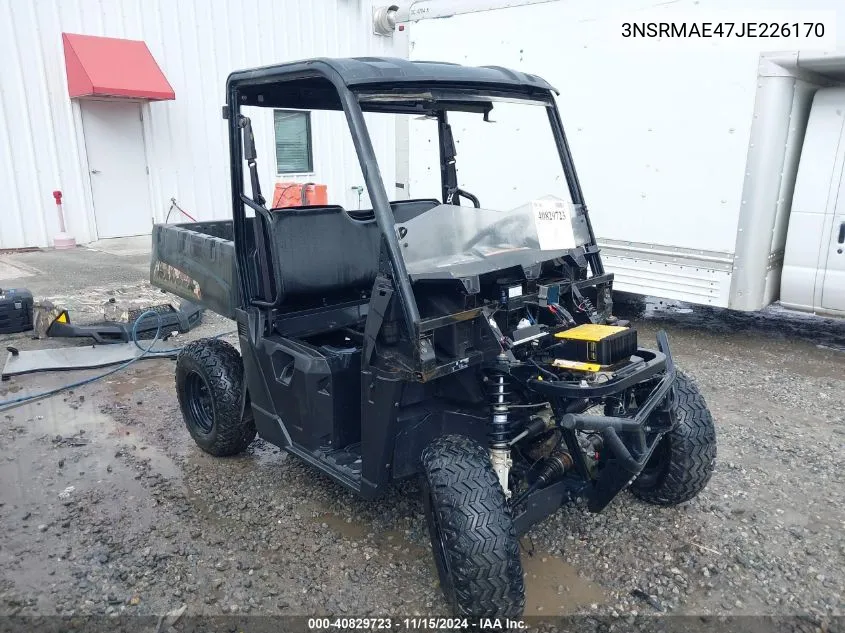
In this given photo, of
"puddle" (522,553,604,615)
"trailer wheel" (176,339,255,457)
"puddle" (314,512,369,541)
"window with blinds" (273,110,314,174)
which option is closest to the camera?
"puddle" (522,553,604,615)

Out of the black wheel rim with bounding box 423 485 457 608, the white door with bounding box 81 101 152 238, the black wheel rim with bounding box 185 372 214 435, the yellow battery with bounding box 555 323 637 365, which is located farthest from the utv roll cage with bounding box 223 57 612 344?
the white door with bounding box 81 101 152 238

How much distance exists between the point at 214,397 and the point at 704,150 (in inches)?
184

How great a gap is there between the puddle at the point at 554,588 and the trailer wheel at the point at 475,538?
1.10 feet

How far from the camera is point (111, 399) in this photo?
195 inches

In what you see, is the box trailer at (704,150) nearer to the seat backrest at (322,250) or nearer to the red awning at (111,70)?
the seat backrest at (322,250)

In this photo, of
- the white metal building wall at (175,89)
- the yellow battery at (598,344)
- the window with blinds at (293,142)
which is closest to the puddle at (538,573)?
the yellow battery at (598,344)

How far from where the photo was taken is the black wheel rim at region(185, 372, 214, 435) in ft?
13.3

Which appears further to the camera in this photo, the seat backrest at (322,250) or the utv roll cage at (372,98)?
the seat backrest at (322,250)

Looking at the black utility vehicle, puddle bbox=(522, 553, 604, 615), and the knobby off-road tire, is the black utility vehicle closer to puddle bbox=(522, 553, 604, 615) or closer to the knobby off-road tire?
the knobby off-road tire

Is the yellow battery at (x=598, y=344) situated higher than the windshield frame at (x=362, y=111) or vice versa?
the windshield frame at (x=362, y=111)

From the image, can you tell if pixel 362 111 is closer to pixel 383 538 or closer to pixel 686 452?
pixel 383 538

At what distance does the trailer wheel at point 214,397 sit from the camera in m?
3.75

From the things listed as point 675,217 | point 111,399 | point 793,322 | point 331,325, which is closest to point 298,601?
point 331,325

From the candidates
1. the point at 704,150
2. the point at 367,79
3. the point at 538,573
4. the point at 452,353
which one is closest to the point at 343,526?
the point at 538,573
